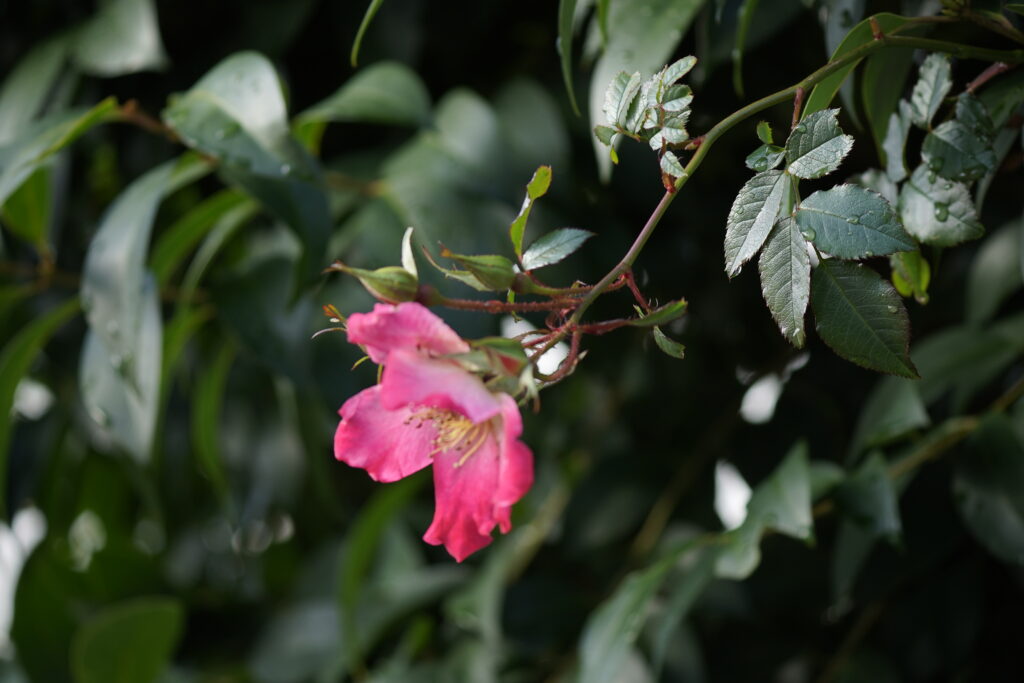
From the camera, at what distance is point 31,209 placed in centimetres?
68

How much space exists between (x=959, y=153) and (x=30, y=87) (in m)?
0.66

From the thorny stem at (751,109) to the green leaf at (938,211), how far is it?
0.04 meters

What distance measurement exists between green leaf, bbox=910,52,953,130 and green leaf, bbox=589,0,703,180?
5.6 inches

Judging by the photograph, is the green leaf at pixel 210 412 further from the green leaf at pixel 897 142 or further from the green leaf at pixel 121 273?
the green leaf at pixel 897 142

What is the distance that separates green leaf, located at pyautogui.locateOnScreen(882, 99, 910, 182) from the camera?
1.17 ft

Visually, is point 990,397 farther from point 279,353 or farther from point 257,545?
point 257,545

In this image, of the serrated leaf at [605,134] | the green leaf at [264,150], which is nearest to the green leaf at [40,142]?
the green leaf at [264,150]

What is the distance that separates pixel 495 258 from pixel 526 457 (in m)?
0.06

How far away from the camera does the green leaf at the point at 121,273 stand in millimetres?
533

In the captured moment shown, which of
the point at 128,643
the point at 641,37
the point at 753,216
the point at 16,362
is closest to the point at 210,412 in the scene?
the point at 16,362

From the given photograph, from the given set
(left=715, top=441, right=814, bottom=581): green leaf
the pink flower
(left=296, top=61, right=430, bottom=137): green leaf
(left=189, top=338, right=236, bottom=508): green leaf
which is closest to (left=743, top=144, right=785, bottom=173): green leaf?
the pink flower

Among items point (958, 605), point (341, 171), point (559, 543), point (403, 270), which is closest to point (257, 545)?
point (559, 543)

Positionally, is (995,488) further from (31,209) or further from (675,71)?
(31,209)

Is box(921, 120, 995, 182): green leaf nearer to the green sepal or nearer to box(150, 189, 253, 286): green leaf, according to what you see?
the green sepal
